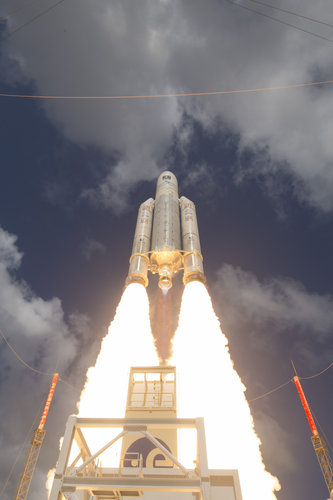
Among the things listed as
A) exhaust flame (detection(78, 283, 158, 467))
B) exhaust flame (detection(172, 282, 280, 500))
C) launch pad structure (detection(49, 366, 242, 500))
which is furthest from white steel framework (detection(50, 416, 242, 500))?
exhaust flame (detection(78, 283, 158, 467))

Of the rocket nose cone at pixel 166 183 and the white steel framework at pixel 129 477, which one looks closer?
the white steel framework at pixel 129 477

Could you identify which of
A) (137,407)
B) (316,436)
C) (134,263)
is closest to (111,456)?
(137,407)

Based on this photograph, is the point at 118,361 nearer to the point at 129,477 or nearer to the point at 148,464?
the point at 148,464

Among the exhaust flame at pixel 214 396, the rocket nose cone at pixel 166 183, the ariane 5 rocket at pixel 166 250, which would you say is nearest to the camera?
the exhaust flame at pixel 214 396

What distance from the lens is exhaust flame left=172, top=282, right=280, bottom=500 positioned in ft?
50.2

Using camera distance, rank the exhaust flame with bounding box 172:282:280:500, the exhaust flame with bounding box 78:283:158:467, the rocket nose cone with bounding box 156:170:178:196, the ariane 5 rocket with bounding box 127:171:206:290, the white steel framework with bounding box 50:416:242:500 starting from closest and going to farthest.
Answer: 1. the white steel framework with bounding box 50:416:242:500
2. the exhaust flame with bounding box 172:282:280:500
3. the exhaust flame with bounding box 78:283:158:467
4. the ariane 5 rocket with bounding box 127:171:206:290
5. the rocket nose cone with bounding box 156:170:178:196

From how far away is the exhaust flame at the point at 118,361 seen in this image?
57.5ft

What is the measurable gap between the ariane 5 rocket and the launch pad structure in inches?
344

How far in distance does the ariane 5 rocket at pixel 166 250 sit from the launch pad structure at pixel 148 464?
8.74m

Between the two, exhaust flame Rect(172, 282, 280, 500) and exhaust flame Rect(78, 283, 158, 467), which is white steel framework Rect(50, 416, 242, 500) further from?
exhaust flame Rect(78, 283, 158, 467)

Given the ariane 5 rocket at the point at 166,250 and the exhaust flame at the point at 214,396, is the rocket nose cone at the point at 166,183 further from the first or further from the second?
the exhaust flame at the point at 214,396

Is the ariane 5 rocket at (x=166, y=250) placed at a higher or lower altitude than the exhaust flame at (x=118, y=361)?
higher

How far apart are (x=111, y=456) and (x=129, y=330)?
7.34 metres

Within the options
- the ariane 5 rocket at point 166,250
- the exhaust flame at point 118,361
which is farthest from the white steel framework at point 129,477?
the ariane 5 rocket at point 166,250
